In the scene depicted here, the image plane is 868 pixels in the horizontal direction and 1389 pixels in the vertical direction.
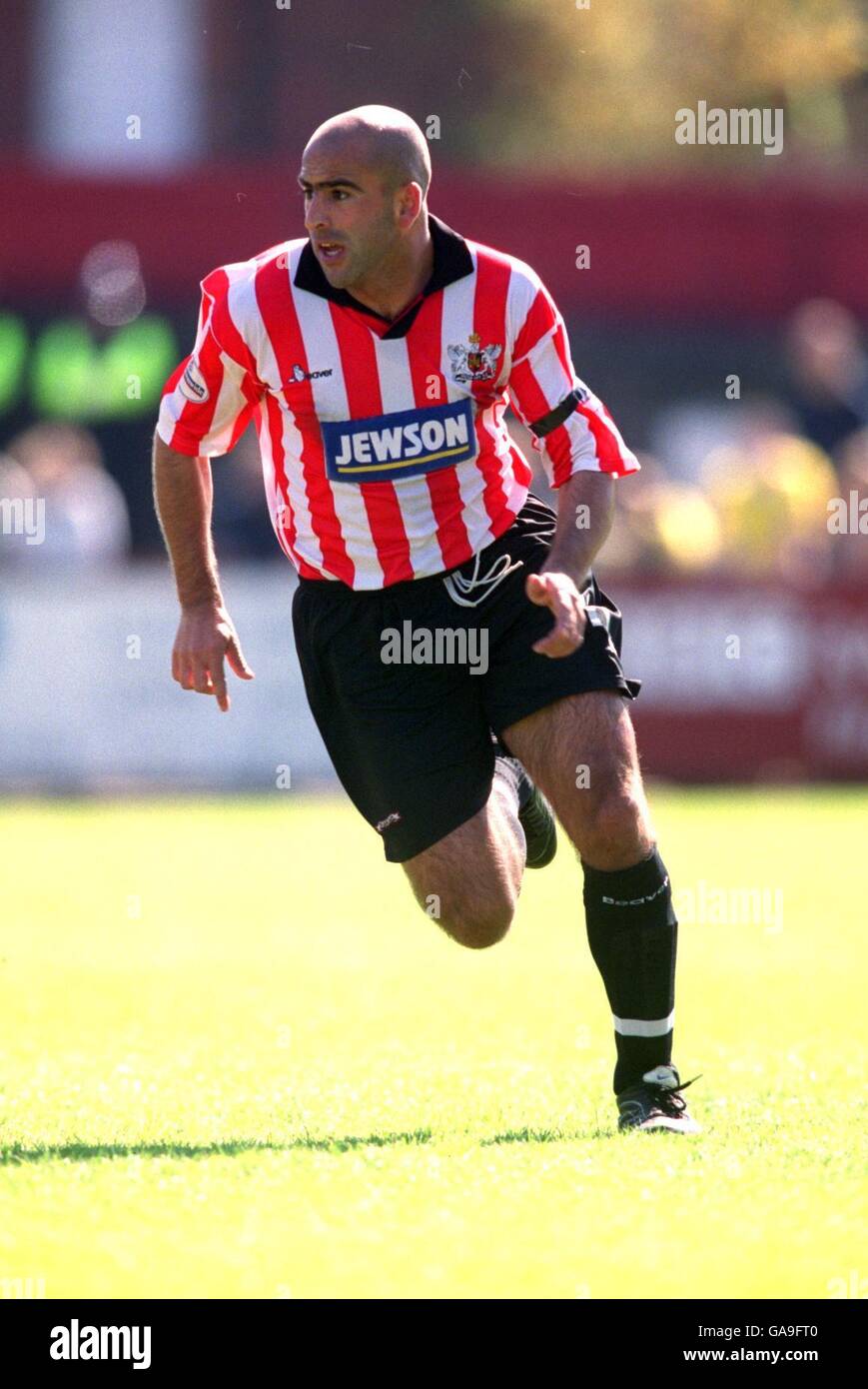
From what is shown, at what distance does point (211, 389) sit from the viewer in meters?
5.60

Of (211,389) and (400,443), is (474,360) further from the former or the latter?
(211,389)

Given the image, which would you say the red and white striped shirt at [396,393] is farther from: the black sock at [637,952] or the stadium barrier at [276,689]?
the stadium barrier at [276,689]

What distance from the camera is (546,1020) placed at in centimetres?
734

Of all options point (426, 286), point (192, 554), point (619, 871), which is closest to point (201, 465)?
point (192, 554)

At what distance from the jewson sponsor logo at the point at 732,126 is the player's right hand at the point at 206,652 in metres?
23.6

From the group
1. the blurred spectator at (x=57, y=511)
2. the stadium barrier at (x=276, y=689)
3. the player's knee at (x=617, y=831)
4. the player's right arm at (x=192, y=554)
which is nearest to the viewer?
the player's knee at (x=617, y=831)

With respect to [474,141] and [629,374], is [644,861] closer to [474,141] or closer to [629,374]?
[629,374]

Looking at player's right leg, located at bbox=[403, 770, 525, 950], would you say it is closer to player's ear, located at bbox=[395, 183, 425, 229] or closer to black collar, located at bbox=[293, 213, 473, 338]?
black collar, located at bbox=[293, 213, 473, 338]

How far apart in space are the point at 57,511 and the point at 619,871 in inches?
434

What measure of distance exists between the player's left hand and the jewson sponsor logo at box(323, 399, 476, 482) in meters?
0.71

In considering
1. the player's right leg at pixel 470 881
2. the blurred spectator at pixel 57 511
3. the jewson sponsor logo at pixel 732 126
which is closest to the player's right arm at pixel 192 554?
the player's right leg at pixel 470 881

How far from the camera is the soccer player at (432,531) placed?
5402mm

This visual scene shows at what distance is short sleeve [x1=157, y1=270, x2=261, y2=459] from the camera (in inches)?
218
